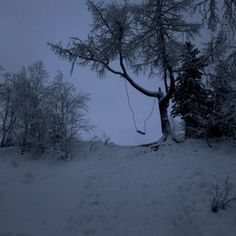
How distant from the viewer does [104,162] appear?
11.8 metres

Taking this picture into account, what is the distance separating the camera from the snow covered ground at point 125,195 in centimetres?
620

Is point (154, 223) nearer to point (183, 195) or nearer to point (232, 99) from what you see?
point (183, 195)

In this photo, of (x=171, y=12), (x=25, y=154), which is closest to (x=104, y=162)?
(x=25, y=154)

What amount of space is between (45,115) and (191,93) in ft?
33.1

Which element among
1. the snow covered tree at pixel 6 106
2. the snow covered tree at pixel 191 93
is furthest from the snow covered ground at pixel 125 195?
the snow covered tree at pixel 6 106

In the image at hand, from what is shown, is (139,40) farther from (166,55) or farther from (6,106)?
(6,106)

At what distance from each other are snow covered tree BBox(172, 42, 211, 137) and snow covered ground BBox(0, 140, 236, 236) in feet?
7.25

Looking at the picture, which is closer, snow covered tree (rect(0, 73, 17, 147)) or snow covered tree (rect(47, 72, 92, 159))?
snow covered tree (rect(47, 72, 92, 159))

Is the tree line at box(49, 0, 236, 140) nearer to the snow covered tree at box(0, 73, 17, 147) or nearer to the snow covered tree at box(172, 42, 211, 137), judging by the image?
the snow covered tree at box(172, 42, 211, 137)

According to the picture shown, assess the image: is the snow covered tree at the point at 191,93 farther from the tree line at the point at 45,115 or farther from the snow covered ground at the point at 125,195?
the tree line at the point at 45,115

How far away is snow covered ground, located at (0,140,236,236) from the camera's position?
244 inches

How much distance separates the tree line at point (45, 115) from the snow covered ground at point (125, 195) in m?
2.59

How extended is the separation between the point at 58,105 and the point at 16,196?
26.5 ft

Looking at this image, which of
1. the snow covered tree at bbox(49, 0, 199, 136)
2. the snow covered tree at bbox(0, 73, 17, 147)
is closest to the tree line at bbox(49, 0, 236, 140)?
the snow covered tree at bbox(49, 0, 199, 136)
